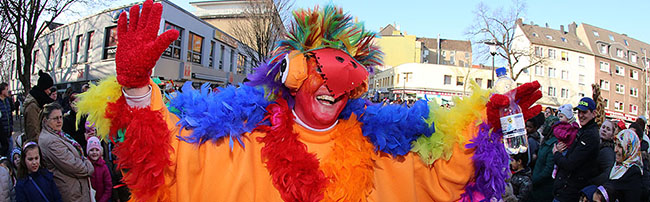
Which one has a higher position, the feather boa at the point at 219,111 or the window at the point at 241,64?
the window at the point at 241,64

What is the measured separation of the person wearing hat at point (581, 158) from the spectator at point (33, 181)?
4.58 meters

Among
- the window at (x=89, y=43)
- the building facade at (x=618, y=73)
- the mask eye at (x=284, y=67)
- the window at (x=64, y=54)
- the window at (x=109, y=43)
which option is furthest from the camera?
the building facade at (x=618, y=73)

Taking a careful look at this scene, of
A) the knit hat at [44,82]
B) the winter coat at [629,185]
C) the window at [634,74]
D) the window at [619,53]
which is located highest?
the window at [619,53]

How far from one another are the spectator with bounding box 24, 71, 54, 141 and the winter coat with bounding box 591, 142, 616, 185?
590cm

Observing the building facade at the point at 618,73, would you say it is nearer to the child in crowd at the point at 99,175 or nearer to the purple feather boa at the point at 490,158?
the purple feather boa at the point at 490,158

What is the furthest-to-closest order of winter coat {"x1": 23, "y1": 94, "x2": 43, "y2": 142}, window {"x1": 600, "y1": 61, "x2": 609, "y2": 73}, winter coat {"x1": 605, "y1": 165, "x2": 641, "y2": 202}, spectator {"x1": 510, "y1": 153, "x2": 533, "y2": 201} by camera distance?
window {"x1": 600, "y1": 61, "x2": 609, "y2": 73}
winter coat {"x1": 23, "y1": 94, "x2": 43, "y2": 142}
spectator {"x1": 510, "y1": 153, "x2": 533, "y2": 201}
winter coat {"x1": 605, "y1": 165, "x2": 641, "y2": 202}

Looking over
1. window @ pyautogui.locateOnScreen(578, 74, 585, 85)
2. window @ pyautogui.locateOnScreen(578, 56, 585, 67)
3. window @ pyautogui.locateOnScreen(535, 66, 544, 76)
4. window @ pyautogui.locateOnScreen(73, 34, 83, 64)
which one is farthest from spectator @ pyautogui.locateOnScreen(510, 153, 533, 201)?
window @ pyautogui.locateOnScreen(578, 56, 585, 67)

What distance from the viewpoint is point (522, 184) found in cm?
412

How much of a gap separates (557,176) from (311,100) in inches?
128

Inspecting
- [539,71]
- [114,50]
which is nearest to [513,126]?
[114,50]

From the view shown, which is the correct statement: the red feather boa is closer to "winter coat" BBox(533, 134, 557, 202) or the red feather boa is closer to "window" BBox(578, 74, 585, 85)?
"winter coat" BBox(533, 134, 557, 202)

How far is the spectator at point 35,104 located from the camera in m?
4.22

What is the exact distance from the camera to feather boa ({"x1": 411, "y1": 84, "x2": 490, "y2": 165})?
187cm

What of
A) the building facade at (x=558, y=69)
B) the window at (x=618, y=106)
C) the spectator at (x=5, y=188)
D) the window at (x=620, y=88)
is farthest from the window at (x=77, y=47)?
the window at (x=620, y=88)
